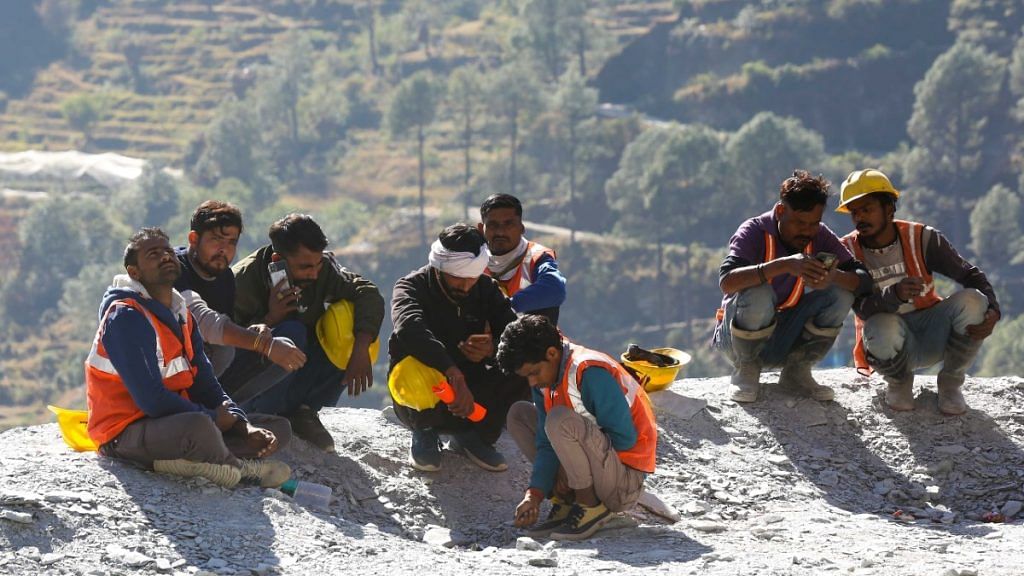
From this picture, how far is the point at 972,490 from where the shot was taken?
574 centimetres

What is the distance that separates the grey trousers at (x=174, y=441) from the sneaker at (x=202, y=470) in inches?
0.7

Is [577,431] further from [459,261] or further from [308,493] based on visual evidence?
[308,493]

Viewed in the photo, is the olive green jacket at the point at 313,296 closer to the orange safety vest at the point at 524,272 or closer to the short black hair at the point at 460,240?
the short black hair at the point at 460,240

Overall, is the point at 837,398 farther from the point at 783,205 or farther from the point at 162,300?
the point at 162,300

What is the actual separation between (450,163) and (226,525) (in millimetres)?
62300

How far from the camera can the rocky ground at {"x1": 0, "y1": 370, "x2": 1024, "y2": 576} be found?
4.21m

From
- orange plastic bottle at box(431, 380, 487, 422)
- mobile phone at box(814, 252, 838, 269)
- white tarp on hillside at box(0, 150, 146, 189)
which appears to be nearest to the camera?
orange plastic bottle at box(431, 380, 487, 422)

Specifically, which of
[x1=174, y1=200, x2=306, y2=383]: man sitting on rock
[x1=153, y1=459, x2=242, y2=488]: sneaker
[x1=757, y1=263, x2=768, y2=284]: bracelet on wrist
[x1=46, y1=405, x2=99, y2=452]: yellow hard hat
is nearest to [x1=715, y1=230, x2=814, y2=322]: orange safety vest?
[x1=757, y1=263, x2=768, y2=284]: bracelet on wrist

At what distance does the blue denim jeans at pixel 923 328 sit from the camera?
19.4 ft

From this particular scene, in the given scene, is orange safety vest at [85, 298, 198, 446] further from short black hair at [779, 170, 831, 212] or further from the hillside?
the hillside

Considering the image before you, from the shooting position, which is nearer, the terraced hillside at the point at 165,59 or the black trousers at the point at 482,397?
the black trousers at the point at 482,397

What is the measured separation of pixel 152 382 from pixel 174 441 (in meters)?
0.22

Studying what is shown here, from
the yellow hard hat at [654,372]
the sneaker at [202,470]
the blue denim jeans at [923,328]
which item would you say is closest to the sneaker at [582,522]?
the sneaker at [202,470]

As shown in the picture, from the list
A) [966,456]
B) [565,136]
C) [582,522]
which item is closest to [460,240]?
[582,522]
